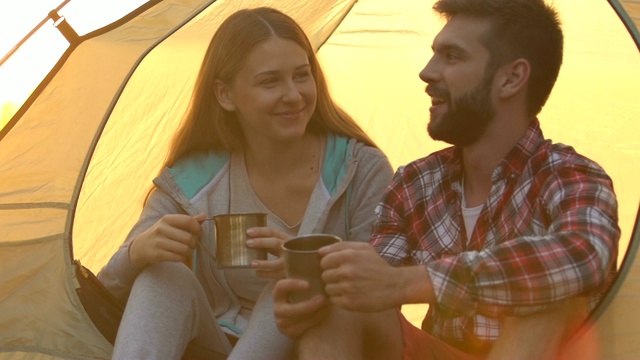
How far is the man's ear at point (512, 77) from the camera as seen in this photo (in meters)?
2.23

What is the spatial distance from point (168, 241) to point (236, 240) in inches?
5.8

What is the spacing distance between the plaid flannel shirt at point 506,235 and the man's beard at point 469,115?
82mm

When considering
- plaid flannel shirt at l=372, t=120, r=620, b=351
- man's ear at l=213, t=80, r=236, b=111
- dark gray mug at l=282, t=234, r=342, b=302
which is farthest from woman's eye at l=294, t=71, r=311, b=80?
dark gray mug at l=282, t=234, r=342, b=302

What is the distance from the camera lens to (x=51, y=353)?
2.61 m

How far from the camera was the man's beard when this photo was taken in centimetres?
222

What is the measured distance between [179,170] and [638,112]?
107 centimetres

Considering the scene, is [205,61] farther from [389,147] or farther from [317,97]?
[389,147]

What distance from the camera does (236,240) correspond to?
222cm

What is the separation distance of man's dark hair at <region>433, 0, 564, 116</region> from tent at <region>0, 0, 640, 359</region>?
0.22m

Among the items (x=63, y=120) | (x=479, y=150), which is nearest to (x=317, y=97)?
(x=479, y=150)

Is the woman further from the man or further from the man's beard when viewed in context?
the man's beard

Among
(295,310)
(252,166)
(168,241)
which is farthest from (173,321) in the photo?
(252,166)

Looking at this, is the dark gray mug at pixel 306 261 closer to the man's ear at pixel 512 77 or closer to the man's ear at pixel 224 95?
the man's ear at pixel 512 77

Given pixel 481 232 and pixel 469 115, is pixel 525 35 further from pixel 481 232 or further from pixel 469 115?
pixel 481 232
